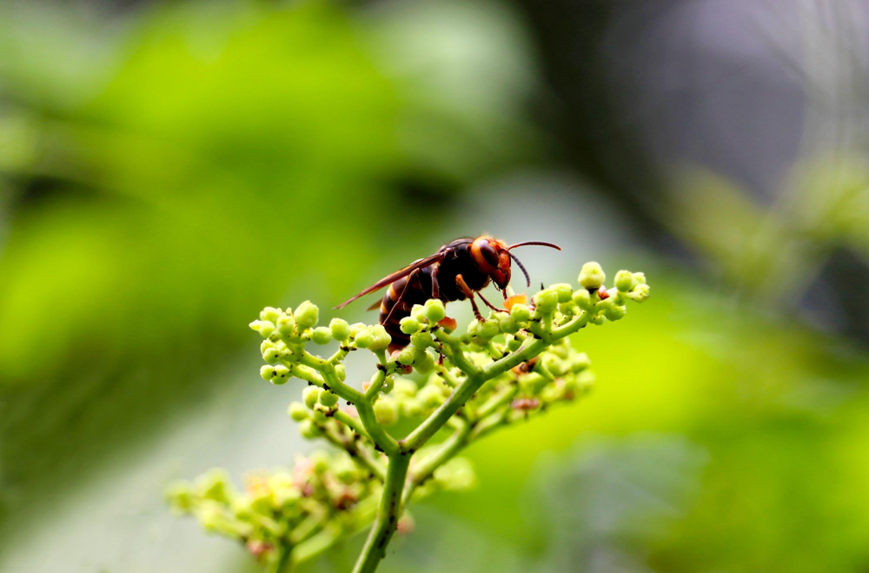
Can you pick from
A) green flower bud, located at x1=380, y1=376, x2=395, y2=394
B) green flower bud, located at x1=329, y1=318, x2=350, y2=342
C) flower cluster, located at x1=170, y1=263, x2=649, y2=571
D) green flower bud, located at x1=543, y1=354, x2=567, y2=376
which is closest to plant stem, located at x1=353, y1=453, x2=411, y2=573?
flower cluster, located at x1=170, y1=263, x2=649, y2=571

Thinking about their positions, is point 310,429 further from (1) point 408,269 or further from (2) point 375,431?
(1) point 408,269

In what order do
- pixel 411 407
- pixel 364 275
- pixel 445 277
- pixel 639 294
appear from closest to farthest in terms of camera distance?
pixel 639 294 < pixel 411 407 < pixel 445 277 < pixel 364 275

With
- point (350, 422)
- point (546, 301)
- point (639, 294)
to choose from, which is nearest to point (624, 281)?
point (639, 294)

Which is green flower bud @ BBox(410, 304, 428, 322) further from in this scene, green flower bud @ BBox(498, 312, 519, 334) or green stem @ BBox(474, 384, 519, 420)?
green stem @ BBox(474, 384, 519, 420)

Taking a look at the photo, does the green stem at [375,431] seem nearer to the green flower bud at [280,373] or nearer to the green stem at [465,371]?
the green stem at [465,371]

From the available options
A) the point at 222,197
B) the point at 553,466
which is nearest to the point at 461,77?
the point at 222,197

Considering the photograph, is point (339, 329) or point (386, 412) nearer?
point (339, 329)

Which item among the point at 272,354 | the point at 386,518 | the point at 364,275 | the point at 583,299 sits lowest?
the point at 386,518

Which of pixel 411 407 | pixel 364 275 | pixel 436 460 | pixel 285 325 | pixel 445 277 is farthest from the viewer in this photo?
pixel 364 275
